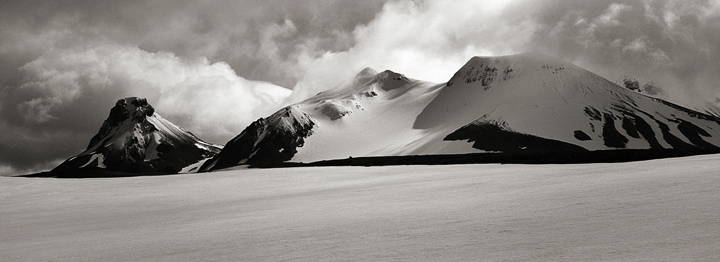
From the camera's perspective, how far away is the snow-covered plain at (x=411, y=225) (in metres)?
13.4

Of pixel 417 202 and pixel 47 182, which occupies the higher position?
pixel 47 182

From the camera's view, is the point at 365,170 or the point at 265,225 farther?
the point at 365,170

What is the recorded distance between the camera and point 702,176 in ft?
75.7

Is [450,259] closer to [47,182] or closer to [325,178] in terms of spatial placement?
[325,178]

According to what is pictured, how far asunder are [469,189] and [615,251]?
58.1 ft

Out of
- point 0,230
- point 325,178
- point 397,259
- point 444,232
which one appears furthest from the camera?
point 325,178

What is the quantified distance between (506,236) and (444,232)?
6.91ft

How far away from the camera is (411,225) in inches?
722

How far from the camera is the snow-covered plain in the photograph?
44.0ft

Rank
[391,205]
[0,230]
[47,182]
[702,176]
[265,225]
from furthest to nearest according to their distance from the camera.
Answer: [47,182] < [0,230] < [391,205] < [702,176] < [265,225]

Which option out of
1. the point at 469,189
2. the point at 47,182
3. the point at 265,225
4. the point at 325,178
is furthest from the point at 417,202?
the point at 47,182

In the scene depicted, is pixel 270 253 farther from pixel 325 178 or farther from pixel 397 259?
pixel 325 178

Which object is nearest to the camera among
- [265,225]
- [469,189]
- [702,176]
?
[265,225]

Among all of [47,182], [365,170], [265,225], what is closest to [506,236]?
[265,225]
